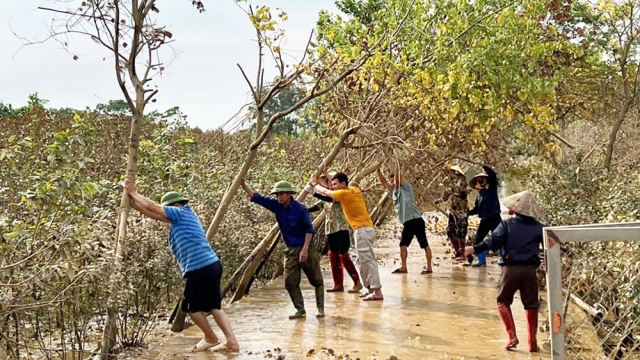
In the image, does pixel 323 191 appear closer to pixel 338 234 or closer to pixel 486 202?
pixel 338 234

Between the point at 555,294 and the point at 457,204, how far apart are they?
31.6ft

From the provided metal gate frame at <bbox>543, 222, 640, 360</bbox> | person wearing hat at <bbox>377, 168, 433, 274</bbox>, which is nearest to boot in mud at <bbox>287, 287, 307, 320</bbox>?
person wearing hat at <bbox>377, 168, 433, 274</bbox>

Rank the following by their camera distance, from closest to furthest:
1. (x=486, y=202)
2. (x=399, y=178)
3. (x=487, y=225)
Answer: (x=399, y=178) < (x=486, y=202) < (x=487, y=225)

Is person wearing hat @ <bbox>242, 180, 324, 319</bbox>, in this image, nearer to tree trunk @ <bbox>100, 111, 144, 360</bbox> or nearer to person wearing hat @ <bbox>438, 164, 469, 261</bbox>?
tree trunk @ <bbox>100, 111, 144, 360</bbox>

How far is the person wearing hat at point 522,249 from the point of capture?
7.04 meters

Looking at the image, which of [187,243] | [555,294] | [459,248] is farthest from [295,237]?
[459,248]

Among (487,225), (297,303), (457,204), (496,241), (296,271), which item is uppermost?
(457,204)

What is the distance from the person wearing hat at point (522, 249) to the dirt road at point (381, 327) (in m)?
0.53

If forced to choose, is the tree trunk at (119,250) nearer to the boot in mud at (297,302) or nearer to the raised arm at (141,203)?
the raised arm at (141,203)

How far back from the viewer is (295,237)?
891 centimetres

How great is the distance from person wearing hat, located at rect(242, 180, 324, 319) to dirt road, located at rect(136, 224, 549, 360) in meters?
0.37

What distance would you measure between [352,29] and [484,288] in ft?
16.8

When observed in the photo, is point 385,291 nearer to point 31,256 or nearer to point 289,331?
point 289,331

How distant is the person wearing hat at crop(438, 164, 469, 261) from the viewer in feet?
45.0
